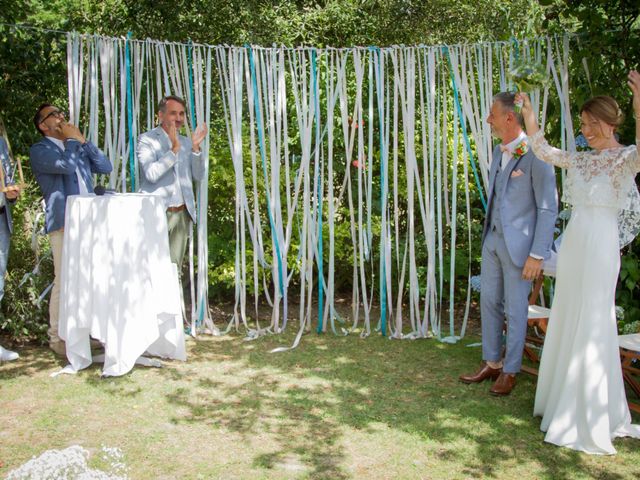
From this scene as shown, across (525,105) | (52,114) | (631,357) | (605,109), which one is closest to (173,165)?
(52,114)

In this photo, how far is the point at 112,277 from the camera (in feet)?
14.8

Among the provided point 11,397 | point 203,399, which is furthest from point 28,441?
point 203,399

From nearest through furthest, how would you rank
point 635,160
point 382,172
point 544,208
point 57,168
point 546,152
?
point 635,160
point 546,152
point 544,208
point 57,168
point 382,172

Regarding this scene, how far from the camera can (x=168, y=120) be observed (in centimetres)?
521

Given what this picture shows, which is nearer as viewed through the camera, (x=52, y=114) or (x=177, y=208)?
(x=52, y=114)

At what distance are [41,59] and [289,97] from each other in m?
2.14

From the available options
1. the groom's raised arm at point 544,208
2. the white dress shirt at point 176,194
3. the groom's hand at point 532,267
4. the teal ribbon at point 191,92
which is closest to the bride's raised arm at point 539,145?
the groom's raised arm at point 544,208

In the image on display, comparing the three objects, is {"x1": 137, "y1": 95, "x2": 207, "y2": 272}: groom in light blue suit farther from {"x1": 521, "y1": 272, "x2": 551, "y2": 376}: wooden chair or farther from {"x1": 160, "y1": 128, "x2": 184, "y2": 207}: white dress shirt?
{"x1": 521, "y1": 272, "x2": 551, "y2": 376}: wooden chair

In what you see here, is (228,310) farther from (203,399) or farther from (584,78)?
(584,78)

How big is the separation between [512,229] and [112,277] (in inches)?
96.6

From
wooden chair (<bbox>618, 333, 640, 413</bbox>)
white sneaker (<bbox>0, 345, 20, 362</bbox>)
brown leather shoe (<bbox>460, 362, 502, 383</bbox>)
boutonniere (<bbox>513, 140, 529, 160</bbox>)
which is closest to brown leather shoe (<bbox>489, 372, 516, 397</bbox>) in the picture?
brown leather shoe (<bbox>460, 362, 502, 383</bbox>)

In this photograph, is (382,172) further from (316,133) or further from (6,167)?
(6,167)

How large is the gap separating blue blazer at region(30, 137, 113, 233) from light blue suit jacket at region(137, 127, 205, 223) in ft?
1.35

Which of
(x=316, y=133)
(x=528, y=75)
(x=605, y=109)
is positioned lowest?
(x=605, y=109)
